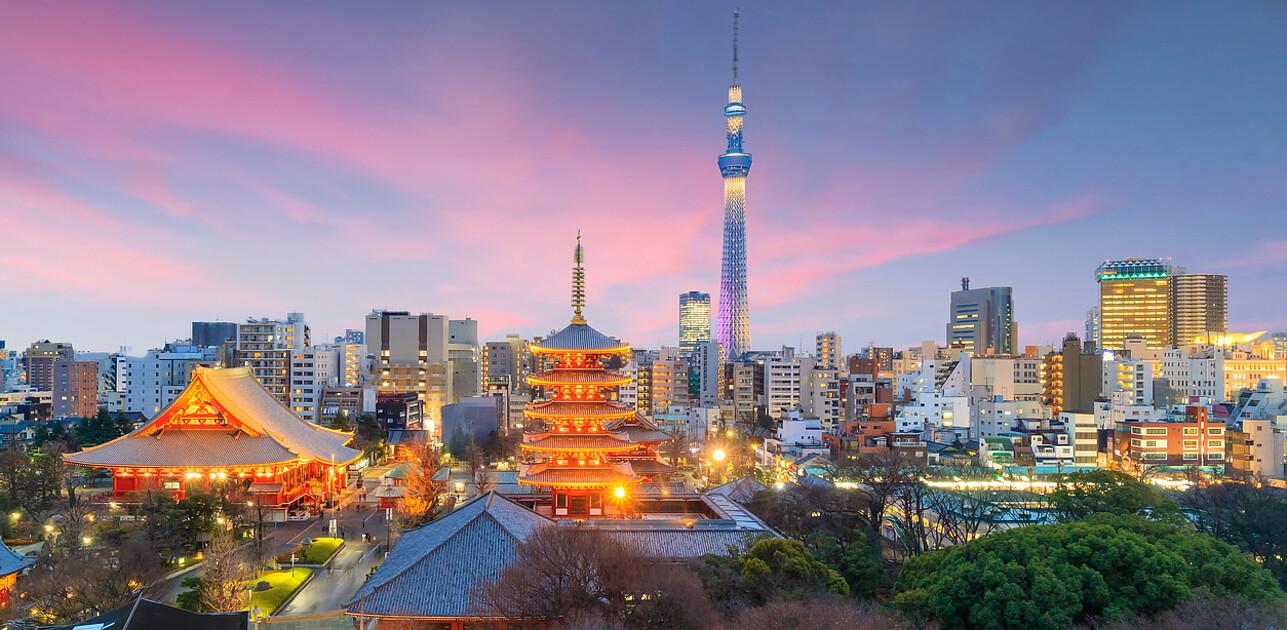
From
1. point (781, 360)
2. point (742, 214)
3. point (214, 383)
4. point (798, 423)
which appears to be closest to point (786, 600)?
point (214, 383)

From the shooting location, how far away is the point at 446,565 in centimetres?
1830

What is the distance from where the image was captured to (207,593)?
20.5 meters

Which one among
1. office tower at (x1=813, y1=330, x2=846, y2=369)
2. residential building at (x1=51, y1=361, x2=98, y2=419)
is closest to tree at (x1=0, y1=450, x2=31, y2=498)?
residential building at (x1=51, y1=361, x2=98, y2=419)

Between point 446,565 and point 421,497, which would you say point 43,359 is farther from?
point 446,565

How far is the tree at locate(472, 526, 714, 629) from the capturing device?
15.8 meters

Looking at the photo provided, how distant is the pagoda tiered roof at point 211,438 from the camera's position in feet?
117

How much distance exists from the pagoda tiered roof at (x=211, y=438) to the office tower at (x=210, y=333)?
5227cm

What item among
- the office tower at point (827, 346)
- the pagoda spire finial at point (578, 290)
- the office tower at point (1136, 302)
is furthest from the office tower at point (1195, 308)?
the pagoda spire finial at point (578, 290)

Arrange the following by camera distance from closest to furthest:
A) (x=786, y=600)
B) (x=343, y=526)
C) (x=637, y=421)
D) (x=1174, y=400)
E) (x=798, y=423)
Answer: (x=786, y=600), (x=343, y=526), (x=637, y=421), (x=798, y=423), (x=1174, y=400)

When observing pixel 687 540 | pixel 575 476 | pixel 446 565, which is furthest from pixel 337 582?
pixel 687 540

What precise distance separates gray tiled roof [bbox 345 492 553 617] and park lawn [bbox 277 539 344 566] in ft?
27.1

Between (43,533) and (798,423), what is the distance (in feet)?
133

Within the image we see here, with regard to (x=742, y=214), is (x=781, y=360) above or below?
below

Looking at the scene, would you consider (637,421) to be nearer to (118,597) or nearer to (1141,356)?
(118,597)
